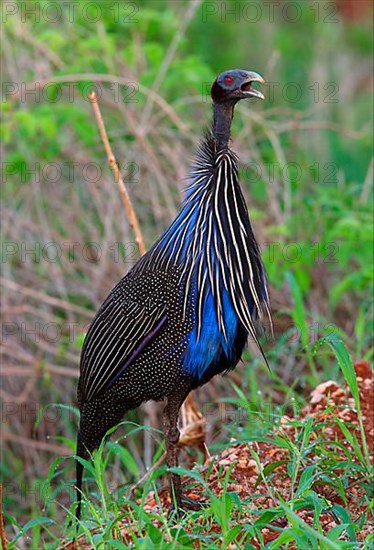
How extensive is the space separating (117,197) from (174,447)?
2.51 m

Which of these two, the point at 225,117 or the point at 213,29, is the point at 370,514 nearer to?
the point at 225,117

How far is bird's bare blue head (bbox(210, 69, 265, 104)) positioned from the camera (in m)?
3.56

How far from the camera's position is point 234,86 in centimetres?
358

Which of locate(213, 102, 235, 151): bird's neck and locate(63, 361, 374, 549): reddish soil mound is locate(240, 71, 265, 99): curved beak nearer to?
locate(213, 102, 235, 151): bird's neck

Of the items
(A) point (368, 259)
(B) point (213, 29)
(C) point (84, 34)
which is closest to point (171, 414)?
(A) point (368, 259)

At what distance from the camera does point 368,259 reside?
17.5 feet

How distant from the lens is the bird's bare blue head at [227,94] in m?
3.56

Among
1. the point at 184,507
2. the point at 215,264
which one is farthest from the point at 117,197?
the point at 184,507

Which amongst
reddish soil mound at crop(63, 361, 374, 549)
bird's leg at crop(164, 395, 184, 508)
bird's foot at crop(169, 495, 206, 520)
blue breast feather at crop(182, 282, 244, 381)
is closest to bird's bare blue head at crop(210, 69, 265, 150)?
blue breast feather at crop(182, 282, 244, 381)

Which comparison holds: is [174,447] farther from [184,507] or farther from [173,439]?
[184,507]

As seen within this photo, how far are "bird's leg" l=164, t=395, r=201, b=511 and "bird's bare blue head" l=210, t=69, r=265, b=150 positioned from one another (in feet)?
2.88

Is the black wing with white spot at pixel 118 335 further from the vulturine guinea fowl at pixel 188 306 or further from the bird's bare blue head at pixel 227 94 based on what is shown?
the bird's bare blue head at pixel 227 94

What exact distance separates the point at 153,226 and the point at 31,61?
1.24 m

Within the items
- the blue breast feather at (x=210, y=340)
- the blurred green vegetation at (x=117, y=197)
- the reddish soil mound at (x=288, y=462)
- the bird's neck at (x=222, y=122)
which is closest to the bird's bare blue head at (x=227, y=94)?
the bird's neck at (x=222, y=122)
